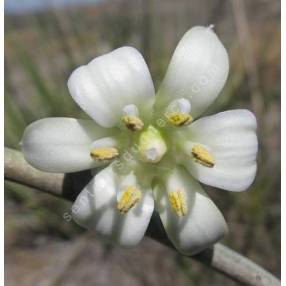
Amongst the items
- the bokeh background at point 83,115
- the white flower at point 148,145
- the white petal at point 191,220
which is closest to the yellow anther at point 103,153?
the white flower at point 148,145

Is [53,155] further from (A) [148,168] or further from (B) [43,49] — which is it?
(B) [43,49]

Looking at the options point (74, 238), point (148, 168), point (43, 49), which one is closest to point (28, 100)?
point (43, 49)

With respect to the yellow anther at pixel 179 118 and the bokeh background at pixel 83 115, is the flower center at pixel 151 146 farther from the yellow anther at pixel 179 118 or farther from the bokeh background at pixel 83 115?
the bokeh background at pixel 83 115

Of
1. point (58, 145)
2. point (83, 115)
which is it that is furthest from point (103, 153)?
point (83, 115)

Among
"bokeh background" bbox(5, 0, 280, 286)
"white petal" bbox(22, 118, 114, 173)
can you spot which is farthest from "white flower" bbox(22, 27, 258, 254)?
"bokeh background" bbox(5, 0, 280, 286)

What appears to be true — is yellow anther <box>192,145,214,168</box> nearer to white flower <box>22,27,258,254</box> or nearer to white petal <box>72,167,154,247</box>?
white flower <box>22,27,258,254</box>

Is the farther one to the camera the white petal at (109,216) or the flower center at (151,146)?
the flower center at (151,146)

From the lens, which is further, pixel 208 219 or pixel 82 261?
pixel 82 261
